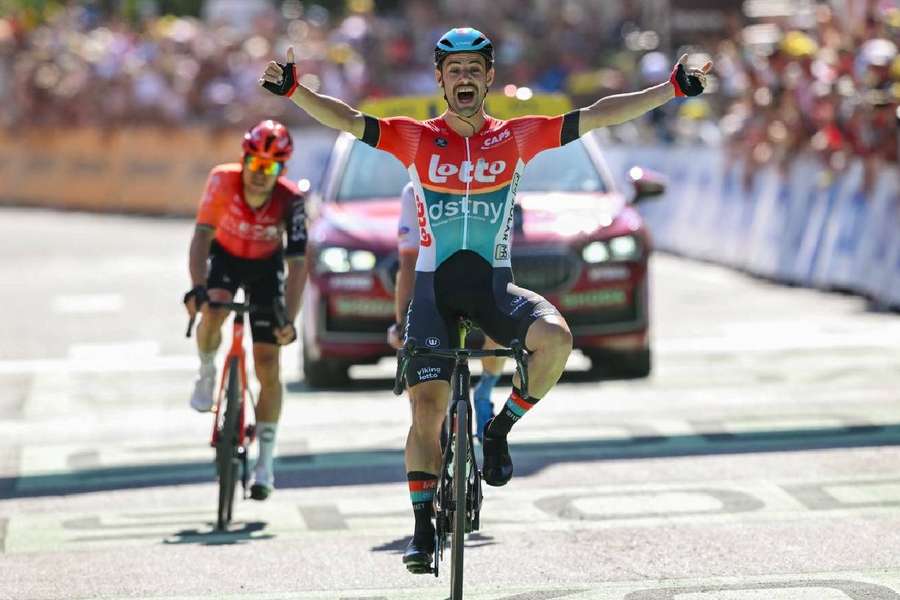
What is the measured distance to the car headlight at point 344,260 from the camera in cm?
1424

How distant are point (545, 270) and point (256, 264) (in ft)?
13.2

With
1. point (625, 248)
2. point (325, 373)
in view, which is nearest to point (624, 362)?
point (625, 248)

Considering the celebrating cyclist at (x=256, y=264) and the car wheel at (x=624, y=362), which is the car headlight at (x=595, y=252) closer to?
the car wheel at (x=624, y=362)

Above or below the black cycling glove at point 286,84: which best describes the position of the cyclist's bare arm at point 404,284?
below

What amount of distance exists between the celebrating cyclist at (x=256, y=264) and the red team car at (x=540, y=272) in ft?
11.5

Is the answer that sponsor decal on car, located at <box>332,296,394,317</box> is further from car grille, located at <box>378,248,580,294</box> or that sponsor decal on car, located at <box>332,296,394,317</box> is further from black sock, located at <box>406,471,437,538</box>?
black sock, located at <box>406,471,437,538</box>

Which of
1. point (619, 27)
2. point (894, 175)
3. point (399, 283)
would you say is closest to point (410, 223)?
point (399, 283)

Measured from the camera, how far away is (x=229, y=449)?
32.0 ft

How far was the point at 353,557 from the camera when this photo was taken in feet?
28.8

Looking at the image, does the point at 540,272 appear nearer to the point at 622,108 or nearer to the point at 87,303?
the point at 622,108

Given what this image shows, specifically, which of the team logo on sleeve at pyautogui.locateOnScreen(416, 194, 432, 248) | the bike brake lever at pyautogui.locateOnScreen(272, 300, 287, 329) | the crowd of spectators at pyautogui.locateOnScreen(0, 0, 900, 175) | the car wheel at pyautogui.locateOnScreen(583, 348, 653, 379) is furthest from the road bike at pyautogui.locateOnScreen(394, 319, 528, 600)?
the crowd of spectators at pyautogui.locateOnScreen(0, 0, 900, 175)

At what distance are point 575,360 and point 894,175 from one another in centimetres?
457

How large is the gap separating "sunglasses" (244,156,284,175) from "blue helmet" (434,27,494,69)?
224 centimetres

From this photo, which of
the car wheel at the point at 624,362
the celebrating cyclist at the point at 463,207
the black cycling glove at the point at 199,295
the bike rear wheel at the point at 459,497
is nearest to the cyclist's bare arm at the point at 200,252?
the black cycling glove at the point at 199,295
